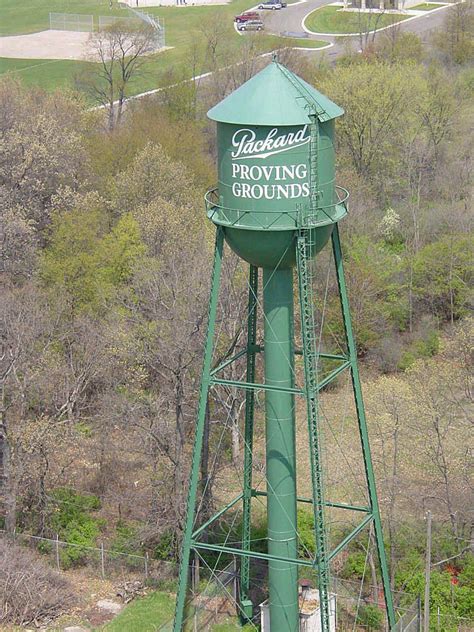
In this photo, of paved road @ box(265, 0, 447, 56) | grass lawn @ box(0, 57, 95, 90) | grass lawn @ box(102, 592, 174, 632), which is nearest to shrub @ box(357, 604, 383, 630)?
grass lawn @ box(102, 592, 174, 632)

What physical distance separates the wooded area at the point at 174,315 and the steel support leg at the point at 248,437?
2606 millimetres

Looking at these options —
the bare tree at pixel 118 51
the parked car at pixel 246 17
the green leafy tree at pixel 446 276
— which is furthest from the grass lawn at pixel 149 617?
the parked car at pixel 246 17

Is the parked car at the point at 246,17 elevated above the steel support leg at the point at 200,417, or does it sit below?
below

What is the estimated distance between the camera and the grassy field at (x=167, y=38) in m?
76.4

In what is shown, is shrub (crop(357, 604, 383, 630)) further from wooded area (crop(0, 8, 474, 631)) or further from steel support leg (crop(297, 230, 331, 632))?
steel support leg (crop(297, 230, 331, 632))

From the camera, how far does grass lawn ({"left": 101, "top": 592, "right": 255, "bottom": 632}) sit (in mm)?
28344

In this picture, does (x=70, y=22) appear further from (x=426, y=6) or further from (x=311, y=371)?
(x=311, y=371)

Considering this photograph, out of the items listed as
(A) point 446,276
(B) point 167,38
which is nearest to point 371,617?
(A) point 446,276

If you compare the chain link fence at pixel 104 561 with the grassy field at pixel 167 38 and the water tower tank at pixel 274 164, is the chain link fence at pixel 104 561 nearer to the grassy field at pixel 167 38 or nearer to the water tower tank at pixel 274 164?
the water tower tank at pixel 274 164

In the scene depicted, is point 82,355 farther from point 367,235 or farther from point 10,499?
point 367,235

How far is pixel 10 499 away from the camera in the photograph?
3197 cm

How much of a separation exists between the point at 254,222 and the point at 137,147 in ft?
95.1

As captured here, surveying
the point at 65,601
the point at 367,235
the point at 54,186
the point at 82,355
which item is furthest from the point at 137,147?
the point at 65,601

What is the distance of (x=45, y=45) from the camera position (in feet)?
334
